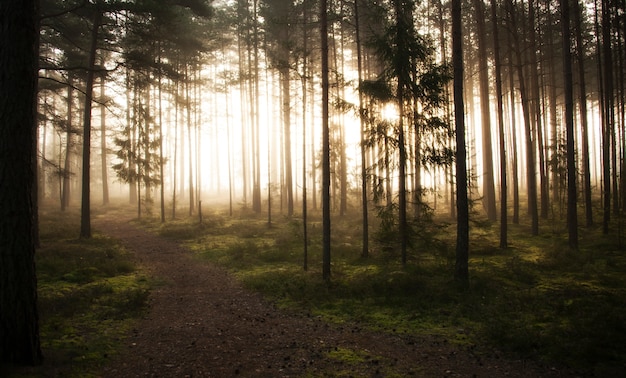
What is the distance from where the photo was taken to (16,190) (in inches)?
209

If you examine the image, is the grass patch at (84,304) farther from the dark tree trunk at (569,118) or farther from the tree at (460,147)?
the dark tree trunk at (569,118)

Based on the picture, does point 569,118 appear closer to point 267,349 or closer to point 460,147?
point 460,147

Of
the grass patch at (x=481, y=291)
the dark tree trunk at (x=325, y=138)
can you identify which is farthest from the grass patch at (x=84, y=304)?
the dark tree trunk at (x=325, y=138)

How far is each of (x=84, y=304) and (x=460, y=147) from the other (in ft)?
36.6

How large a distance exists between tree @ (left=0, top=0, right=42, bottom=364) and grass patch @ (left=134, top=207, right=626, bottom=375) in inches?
232

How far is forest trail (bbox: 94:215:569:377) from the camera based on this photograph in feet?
19.9

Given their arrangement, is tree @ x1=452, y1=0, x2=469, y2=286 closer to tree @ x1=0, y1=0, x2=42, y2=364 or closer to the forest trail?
the forest trail

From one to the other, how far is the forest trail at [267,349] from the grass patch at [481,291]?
1.83 feet

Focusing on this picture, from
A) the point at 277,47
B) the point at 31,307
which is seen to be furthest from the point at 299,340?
the point at 277,47

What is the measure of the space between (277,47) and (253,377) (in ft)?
86.2

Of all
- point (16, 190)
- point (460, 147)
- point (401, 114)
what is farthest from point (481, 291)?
point (16, 190)

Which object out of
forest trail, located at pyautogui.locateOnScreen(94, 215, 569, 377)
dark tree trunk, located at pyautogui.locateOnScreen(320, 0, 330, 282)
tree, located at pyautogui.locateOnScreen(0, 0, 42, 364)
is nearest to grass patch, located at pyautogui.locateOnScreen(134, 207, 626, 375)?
forest trail, located at pyautogui.locateOnScreen(94, 215, 569, 377)

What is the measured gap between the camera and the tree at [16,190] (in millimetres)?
5211

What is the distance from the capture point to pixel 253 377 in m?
5.84
